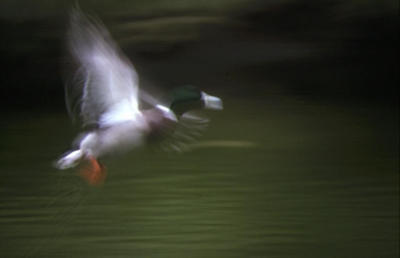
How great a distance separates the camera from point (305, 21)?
6.55 m

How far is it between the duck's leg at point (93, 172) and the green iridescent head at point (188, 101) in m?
0.29

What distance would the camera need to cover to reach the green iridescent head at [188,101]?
2779 mm

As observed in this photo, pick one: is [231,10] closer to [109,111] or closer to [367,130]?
[367,130]

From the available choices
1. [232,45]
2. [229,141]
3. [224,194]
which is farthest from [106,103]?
[232,45]

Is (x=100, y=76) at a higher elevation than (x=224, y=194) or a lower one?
higher

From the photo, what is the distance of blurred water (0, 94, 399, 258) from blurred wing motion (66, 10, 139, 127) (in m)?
0.41

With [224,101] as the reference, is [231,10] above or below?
above

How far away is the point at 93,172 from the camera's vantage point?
2670 mm

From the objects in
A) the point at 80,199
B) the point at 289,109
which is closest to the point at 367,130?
the point at 289,109

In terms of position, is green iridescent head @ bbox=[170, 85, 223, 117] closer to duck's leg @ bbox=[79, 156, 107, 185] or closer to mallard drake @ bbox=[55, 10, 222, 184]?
mallard drake @ bbox=[55, 10, 222, 184]

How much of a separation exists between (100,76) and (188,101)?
0.95 feet

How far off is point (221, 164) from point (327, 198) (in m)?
0.78

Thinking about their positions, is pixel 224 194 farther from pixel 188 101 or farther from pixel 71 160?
pixel 71 160

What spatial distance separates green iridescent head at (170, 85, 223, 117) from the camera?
9.12 ft
